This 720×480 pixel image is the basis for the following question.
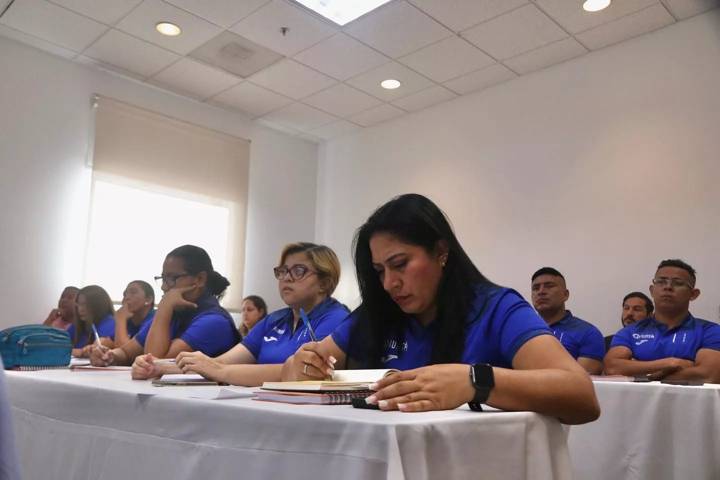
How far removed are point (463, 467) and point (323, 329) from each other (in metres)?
1.27

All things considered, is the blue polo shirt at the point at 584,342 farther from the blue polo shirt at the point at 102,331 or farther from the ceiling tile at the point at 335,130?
the ceiling tile at the point at 335,130

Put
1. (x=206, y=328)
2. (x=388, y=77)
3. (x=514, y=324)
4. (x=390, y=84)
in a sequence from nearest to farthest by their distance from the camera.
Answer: (x=514, y=324) → (x=206, y=328) → (x=388, y=77) → (x=390, y=84)

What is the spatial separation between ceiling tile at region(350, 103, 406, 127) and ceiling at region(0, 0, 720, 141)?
11 centimetres

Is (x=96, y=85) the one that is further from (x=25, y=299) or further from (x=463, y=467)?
(x=463, y=467)

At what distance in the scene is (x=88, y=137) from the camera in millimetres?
4590

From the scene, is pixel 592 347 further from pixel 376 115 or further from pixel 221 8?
pixel 221 8

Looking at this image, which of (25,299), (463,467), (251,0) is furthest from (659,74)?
(25,299)

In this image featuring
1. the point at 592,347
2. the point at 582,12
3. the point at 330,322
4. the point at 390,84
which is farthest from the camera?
the point at 390,84

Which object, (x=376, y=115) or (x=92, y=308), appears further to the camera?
(x=376, y=115)

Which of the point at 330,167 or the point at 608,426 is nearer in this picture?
the point at 608,426

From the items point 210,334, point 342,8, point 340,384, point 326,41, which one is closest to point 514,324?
point 340,384

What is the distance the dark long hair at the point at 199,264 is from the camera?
2.51 m

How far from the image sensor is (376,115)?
17.8 ft

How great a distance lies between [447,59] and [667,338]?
2454 millimetres
